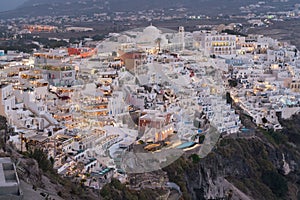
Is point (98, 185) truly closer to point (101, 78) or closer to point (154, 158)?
point (154, 158)

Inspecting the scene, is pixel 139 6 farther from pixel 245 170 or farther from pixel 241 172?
pixel 241 172

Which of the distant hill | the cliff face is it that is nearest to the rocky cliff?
the cliff face

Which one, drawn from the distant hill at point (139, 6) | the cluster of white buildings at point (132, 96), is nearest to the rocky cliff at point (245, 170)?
the cluster of white buildings at point (132, 96)

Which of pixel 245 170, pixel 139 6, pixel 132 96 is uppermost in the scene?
pixel 132 96

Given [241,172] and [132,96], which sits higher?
[132,96]

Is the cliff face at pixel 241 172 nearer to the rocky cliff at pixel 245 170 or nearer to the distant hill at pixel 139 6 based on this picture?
the rocky cliff at pixel 245 170

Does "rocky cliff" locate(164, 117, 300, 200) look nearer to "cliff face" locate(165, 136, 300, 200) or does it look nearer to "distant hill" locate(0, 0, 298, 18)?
"cliff face" locate(165, 136, 300, 200)

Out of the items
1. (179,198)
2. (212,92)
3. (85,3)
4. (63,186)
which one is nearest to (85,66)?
(212,92)

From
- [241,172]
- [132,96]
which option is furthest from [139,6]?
[241,172]
